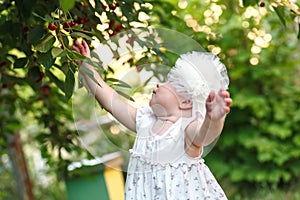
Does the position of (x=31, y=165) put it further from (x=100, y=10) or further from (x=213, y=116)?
(x=213, y=116)

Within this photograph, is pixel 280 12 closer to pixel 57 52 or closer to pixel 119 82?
pixel 119 82

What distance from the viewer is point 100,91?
166 cm

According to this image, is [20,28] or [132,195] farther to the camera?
[20,28]

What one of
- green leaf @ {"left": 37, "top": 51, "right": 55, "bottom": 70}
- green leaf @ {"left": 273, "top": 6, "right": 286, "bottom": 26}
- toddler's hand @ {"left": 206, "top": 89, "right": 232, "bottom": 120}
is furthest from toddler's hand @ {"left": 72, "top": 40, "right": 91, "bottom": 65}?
green leaf @ {"left": 273, "top": 6, "right": 286, "bottom": 26}

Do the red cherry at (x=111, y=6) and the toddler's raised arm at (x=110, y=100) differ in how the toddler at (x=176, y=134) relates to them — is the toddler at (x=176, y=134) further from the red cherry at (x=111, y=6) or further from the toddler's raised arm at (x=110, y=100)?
the red cherry at (x=111, y=6)

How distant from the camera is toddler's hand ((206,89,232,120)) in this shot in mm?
1402

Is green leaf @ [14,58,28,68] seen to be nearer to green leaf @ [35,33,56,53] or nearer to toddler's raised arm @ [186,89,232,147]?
green leaf @ [35,33,56,53]

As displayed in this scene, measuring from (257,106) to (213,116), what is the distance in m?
3.34

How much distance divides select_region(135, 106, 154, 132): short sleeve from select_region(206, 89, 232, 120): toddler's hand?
0.26 m

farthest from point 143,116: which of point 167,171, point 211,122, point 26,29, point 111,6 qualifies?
point 26,29

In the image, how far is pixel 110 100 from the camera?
166cm

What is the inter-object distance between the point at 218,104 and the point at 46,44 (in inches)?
16.1

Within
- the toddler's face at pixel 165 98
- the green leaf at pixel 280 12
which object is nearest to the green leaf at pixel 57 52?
the toddler's face at pixel 165 98

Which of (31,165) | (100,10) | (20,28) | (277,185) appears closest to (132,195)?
(100,10)
